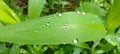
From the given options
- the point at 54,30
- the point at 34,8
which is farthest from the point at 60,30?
the point at 34,8

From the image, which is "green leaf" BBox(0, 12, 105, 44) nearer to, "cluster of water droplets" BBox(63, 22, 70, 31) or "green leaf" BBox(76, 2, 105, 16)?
"cluster of water droplets" BBox(63, 22, 70, 31)

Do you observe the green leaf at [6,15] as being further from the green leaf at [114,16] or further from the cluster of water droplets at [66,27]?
the green leaf at [114,16]

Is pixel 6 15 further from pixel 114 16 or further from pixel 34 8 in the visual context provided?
pixel 114 16

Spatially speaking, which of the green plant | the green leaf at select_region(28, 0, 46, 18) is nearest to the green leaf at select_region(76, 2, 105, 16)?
the green plant

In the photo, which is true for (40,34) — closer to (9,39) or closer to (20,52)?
(9,39)

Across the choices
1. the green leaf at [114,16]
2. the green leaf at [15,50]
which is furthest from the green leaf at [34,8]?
the green leaf at [114,16]

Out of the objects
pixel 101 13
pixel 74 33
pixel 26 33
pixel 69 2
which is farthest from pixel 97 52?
pixel 69 2

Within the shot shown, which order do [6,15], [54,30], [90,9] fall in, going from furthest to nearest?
[90,9] → [6,15] → [54,30]
